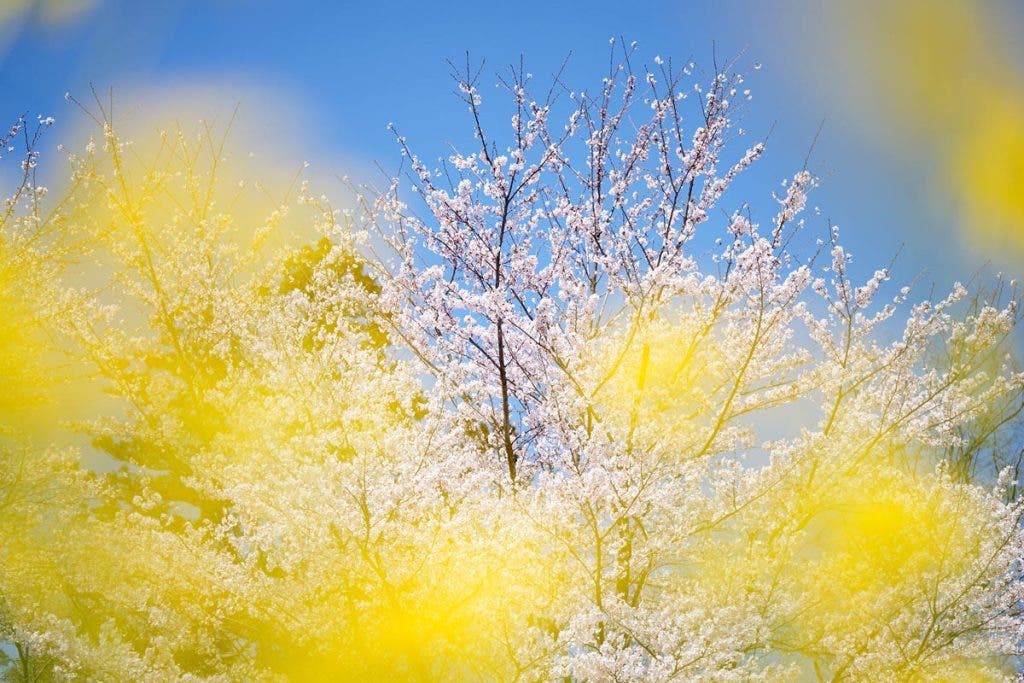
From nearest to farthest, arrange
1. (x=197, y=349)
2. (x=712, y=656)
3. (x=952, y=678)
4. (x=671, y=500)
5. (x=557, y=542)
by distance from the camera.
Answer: (x=712, y=656)
(x=557, y=542)
(x=671, y=500)
(x=952, y=678)
(x=197, y=349)

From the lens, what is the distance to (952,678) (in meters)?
7.50

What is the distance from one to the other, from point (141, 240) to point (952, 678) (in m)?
11.6

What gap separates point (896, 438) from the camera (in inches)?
280

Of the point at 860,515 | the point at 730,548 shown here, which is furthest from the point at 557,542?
the point at 860,515

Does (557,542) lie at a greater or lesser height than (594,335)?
lesser

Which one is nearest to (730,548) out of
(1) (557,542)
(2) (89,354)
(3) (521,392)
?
(1) (557,542)

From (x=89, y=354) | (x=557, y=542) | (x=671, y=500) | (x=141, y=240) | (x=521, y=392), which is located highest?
(x=141, y=240)

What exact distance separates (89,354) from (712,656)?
8485mm

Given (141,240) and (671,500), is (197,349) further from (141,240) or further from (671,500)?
(671,500)

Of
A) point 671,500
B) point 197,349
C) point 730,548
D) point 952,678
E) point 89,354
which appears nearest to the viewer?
point 671,500

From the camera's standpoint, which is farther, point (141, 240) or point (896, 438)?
point (141, 240)

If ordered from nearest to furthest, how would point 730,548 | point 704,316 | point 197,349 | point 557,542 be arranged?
point 557,542 → point 730,548 → point 704,316 → point 197,349

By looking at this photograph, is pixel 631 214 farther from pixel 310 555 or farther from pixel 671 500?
pixel 310 555

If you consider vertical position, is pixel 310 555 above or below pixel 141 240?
below
